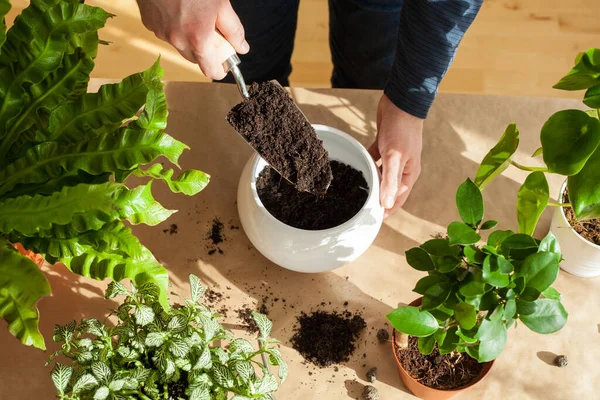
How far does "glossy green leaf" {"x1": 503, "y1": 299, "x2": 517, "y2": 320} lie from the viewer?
0.72 metres

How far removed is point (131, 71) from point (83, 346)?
1373 mm

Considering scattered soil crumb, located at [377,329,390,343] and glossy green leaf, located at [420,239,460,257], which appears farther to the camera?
scattered soil crumb, located at [377,329,390,343]

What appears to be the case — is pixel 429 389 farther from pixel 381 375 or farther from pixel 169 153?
pixel 169 153

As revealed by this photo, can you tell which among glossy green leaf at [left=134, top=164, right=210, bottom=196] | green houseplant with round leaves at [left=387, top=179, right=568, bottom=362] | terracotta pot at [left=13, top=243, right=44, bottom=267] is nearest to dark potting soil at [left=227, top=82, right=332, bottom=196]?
glossy green leaf at [left=134, top=164, right=210, bottom=196]

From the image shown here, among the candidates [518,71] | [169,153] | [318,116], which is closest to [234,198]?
[318,116]

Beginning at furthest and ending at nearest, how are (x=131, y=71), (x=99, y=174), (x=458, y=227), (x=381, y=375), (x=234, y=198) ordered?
1. (x=131, y=71)
2. (x=234, y=198)
3. (x=381, y=375)
4. (x=99, y=174)
5. (x=458, y=227)

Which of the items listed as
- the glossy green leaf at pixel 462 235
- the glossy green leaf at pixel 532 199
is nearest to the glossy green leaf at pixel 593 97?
the glossy green leaf at pixel 532 199

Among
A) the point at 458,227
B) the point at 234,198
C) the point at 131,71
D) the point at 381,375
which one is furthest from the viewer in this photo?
the point at 131,71

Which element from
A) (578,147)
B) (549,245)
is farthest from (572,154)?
(549,245)

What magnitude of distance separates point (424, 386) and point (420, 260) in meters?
0.26

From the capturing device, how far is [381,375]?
1.02m

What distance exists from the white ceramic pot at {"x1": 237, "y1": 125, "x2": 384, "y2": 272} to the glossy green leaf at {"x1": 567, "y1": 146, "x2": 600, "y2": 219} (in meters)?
0.31

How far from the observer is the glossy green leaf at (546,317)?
0.73m

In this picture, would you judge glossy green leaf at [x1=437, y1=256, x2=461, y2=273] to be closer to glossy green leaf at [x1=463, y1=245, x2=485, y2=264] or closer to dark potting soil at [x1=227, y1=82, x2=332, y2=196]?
glossy green leaf at [x1=463, y1=245, x2=485, y2=264]
